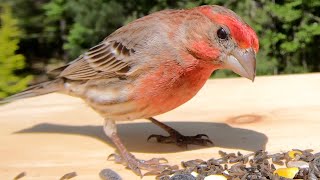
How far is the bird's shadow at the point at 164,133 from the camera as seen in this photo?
3.40m

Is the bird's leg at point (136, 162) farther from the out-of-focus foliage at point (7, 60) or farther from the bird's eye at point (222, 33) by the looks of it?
the out-of-focus foliage at point (7, 60)

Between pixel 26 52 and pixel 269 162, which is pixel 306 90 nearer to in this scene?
pixel 269 162

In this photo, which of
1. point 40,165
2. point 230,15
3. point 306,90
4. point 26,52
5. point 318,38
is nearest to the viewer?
point 230,15

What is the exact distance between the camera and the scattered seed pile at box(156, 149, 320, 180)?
115 inches

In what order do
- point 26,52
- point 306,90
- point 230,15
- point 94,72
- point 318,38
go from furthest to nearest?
point 26,52 < point 318,38 < point 306,90 < point 94,72 < point 230,15

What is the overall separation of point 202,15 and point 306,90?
117cm

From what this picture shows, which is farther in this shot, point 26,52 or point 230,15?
point 26,52

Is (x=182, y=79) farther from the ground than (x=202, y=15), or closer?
closer

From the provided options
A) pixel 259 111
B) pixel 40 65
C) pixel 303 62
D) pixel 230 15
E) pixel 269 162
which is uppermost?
pixel 40 65

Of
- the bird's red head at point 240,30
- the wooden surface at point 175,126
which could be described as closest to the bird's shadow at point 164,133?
the wooden surface at point 175,126

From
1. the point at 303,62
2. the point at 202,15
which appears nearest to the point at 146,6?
the point at 303,62

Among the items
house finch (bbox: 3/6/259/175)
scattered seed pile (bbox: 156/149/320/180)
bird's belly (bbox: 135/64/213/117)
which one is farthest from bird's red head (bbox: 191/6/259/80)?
scattered seed pile (bbox: 156/149/320/180)

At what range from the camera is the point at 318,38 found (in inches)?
366

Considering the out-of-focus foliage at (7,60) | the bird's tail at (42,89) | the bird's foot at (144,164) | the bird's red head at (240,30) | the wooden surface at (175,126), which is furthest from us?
the out-of-focus foliage at (7,60)
